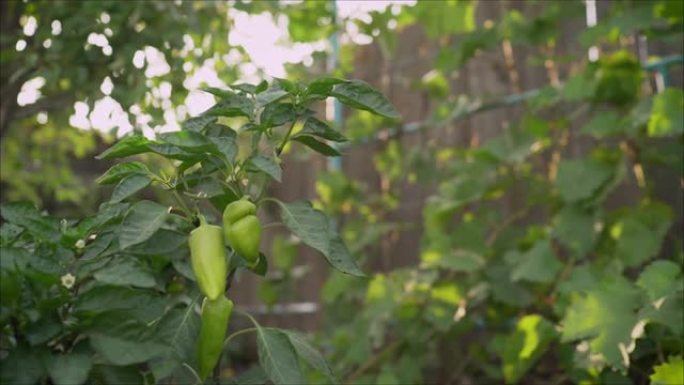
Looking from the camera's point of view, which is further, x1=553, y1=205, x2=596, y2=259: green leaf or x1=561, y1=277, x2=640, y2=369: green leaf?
x1=553, y1=205, x2=596, y2=259: green leaf

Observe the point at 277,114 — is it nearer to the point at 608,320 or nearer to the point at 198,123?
the point at 198,123

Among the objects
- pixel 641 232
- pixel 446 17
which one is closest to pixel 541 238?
pixel 641 232

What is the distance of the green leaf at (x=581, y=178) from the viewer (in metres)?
2.18

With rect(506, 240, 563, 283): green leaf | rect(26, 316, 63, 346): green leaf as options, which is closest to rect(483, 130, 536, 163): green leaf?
rect(506, 240, 563, 283): green leaf

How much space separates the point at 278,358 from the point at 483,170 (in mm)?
1527

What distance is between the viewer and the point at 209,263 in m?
1.04

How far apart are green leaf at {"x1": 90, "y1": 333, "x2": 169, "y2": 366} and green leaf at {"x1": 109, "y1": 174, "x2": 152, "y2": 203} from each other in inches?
6.5

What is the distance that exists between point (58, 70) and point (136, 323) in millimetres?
1085

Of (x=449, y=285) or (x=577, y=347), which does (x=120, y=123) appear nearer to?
(x=449, y=285)

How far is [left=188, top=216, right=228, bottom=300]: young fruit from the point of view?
Answer: 1040 mm

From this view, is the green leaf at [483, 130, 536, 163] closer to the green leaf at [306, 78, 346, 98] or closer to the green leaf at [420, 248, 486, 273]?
the green leaf at [420, 248, 486, 273]

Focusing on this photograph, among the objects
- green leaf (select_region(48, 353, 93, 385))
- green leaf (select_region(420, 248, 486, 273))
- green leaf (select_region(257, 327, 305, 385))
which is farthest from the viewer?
green leaf (select_region(420, 248, 486, 273))

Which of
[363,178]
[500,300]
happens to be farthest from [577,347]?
[363,178]

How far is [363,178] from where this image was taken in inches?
132
